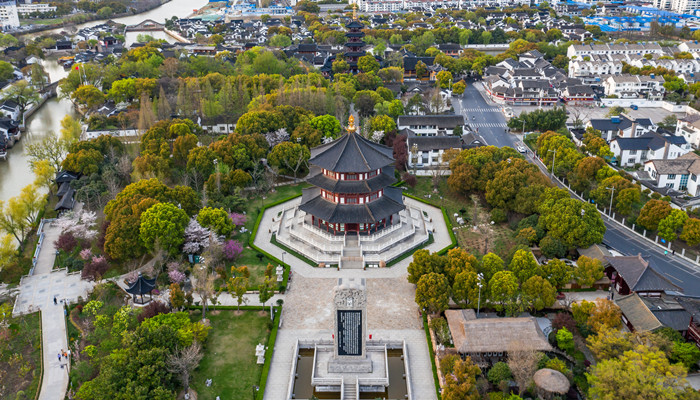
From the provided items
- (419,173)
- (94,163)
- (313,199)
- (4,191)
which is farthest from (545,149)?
(4,191)

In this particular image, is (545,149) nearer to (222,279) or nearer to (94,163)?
(222,279)

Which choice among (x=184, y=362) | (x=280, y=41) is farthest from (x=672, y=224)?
(x=280, y=41)

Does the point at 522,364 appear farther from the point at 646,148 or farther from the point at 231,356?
the point at 646,148

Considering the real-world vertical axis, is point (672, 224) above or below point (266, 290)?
above

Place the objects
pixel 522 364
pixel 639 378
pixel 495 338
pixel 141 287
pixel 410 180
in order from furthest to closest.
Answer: pixel 410 180 → pixel 141 287 → pixel 495 338 → pixel 522 364 → pixel 639 378

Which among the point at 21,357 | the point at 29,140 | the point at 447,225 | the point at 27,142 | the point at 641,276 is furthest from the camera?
the point at 29,140

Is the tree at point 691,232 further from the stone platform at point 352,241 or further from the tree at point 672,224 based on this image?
the stone platform at point 352,241

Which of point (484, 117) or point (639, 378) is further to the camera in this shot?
point (484, 117)

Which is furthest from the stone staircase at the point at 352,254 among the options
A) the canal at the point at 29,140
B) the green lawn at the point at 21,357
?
the canal at the point at 29,140
